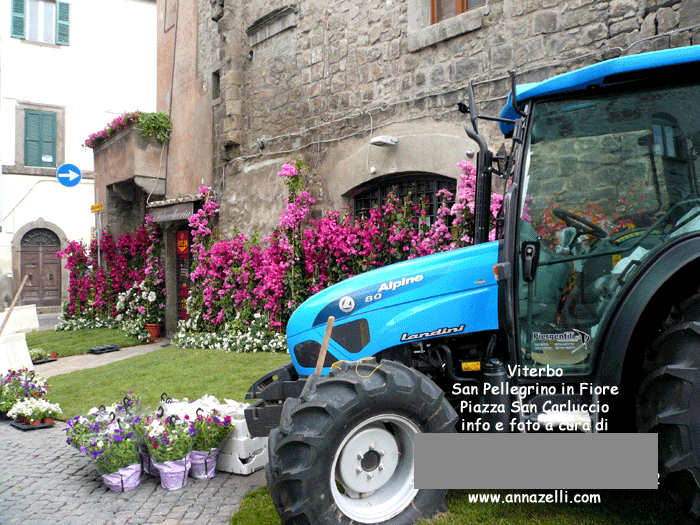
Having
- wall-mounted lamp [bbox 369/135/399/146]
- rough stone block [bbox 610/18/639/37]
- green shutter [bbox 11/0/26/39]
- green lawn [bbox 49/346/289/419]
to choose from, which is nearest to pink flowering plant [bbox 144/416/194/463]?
green lawn [bbox 49/346/289/419]

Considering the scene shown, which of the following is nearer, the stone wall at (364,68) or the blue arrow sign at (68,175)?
the stone wall at (364,68)

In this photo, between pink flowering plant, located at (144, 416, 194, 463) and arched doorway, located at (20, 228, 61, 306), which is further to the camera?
arched doorway, located at (20, 228, 61, 306)

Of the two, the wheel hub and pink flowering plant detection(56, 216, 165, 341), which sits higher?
pink flowering plant detection(56, 216, 165, 341)

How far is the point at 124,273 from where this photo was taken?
13867 mm

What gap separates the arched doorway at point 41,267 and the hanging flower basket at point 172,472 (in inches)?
695

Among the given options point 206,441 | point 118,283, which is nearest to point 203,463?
point 206,441

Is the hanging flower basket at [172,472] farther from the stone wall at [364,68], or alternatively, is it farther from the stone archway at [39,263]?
the stone archway at [39,263]

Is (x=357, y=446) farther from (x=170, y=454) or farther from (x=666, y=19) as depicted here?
(x=666, y=19)

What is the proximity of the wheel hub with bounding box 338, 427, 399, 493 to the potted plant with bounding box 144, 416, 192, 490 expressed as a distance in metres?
1.41

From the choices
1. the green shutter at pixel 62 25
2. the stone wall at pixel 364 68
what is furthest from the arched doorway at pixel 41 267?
the stone wall at pixel 364 68

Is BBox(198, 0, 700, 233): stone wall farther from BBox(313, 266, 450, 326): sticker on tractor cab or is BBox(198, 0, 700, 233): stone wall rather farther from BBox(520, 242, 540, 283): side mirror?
BBox(313, 266, 450, 326): sticker on tractor cab

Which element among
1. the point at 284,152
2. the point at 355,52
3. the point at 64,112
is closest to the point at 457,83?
the point at 355,52

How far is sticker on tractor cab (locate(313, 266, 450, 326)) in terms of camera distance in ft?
10.2

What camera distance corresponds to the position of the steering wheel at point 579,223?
2.91 m
